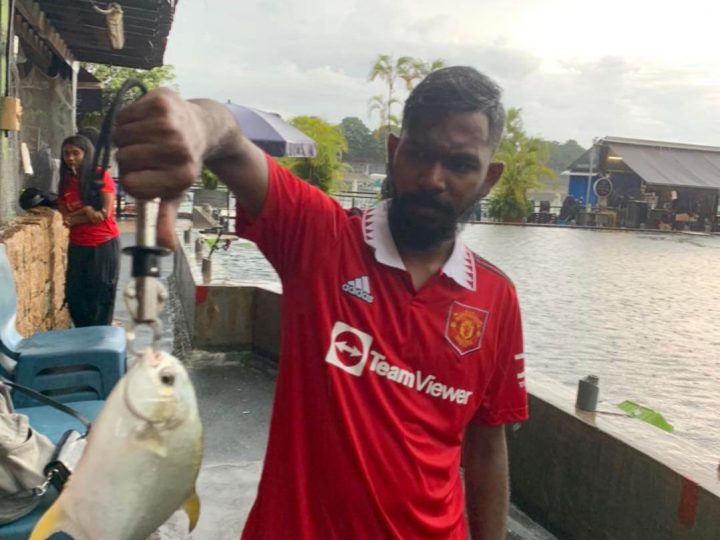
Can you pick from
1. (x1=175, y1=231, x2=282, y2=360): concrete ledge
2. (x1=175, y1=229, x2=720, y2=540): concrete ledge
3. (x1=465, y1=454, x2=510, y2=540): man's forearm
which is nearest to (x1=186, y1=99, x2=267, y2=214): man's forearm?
(x1=465, y1=454, x2=510, y2=540): man's forearm

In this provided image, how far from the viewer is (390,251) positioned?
1829 millimetres

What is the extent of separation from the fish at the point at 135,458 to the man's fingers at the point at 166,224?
22 centimetres

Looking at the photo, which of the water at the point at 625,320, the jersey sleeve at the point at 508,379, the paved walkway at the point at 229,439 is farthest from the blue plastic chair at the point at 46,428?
the water at the point at 625,320

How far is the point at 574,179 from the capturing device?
44.9 metres

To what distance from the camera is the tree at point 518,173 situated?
37312mm

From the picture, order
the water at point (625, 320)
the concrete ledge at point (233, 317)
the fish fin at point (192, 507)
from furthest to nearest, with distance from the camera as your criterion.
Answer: the water at point (625, 320)
the concrete ledge at point (233, 317)
the fish fin at point (192, 507)

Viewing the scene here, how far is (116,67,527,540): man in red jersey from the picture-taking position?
1673 mm

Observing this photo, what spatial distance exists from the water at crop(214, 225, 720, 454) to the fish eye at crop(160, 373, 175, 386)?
4.41 feet

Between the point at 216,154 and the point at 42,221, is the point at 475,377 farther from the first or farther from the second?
the point at 42,221

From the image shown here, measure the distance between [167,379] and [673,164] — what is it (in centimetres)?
4307

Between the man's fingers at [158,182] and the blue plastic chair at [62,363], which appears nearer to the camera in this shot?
the man's fingers at [158,182]

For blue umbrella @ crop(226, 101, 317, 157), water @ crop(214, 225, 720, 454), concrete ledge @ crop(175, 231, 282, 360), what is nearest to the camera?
concrete ledge @ crop(175, 231, 282, 360)

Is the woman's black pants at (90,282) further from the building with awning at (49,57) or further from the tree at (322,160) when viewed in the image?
the tree at (322,160)

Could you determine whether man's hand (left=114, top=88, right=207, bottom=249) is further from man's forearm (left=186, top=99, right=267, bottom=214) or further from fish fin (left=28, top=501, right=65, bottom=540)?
fish fin (left=28, top=501, right=65, bottom=540)
